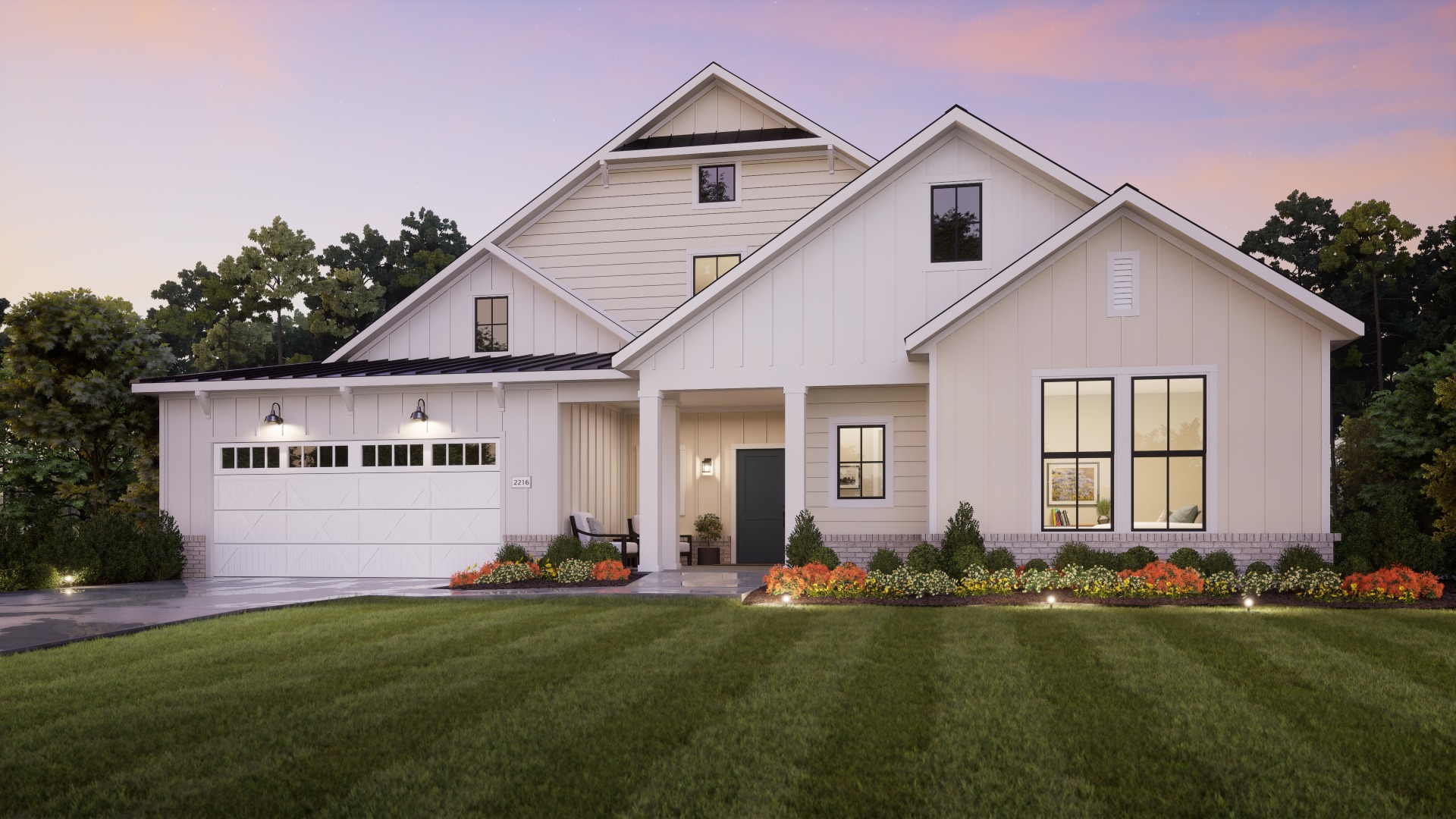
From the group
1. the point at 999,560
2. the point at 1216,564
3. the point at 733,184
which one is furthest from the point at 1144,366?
the point at 733,184

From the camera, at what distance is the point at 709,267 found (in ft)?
66.5

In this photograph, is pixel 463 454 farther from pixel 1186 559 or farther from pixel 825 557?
pixel 1186 559

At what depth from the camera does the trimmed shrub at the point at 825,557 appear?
13633mm

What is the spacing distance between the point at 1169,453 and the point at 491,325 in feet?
41.3

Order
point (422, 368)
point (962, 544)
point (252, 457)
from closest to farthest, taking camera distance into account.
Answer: point (962, 544) → point (252, 457) → point (422, 368)

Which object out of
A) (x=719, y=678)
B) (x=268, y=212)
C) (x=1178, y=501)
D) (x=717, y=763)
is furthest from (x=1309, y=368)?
(x=268, y=212)

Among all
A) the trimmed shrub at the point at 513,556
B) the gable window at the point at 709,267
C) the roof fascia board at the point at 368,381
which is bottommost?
the trimmed shrub at the point at 513,556

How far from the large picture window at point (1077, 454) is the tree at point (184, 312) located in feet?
101

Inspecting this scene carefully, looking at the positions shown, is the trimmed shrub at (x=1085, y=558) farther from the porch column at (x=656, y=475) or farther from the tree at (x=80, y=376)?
the tree at (x=80, y=376)

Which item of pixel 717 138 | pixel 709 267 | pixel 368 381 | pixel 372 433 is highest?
pixel 717 138

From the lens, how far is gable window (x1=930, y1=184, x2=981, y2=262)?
15.5 meters

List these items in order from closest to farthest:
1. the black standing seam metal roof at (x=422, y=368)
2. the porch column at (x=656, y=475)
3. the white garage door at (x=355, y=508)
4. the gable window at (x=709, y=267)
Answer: the porch column at (x=656, y=475)
the black standing seam metal roof at (x=422, y=368)
the white garage door at (x=355, y=508)
the gable window at (x=709, y=267)

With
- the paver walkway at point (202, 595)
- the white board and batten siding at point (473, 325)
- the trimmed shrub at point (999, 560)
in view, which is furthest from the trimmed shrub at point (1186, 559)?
the white board and batten siding at point (473, 325)

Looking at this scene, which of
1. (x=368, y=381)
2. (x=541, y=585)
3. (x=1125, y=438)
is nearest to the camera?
(x=1125, y=438)
